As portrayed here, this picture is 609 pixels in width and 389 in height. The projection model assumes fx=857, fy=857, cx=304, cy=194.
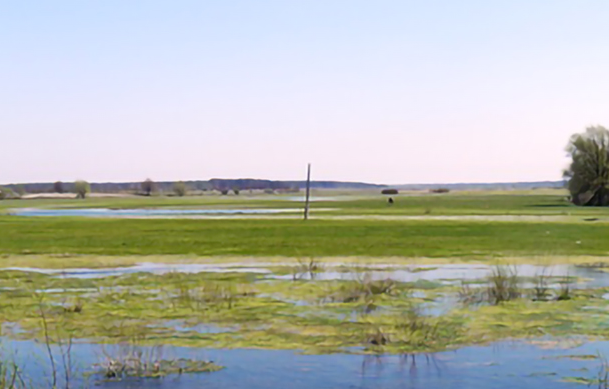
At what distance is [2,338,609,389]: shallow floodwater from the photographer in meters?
9.85

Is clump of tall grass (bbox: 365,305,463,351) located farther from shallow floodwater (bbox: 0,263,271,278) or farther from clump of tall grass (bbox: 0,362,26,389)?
shallow floodwater (bbox: 0,263,271,278)

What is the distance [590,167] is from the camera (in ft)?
300

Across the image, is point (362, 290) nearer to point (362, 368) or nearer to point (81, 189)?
point (362, 368)

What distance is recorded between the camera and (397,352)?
11547mm

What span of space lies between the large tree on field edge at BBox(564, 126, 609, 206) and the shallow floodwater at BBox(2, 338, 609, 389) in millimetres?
82629

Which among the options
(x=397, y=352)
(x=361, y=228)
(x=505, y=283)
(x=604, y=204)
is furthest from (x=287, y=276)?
(x=604, y=204)

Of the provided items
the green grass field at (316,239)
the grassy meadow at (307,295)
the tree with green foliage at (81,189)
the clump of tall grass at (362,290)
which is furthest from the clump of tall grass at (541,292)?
the tree with green foliage at (81,189)

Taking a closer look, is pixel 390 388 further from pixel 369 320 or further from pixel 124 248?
pixel 124 248

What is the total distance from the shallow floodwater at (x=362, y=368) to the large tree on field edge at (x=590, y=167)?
8263 cm

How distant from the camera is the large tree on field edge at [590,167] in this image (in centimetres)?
9038

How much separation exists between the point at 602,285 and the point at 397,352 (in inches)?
369

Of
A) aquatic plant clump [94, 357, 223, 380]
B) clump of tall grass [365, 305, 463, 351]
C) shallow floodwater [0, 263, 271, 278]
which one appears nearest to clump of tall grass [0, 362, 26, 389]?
aquatic plant clump [94, 357, 223, 380]

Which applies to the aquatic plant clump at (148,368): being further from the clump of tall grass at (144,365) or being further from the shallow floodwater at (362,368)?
the shallow floodwater at (362,368)

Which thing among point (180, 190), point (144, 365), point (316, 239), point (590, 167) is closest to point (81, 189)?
point (180, 190)
